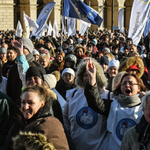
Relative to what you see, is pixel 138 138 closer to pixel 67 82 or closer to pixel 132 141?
pixel 132 141

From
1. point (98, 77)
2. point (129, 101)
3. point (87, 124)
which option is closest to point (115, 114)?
point (129, 101)

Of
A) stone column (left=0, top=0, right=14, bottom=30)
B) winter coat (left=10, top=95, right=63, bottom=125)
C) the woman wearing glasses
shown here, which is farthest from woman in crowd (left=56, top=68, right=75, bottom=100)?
stone column (left=0, top=0, right=14, bottom=30)

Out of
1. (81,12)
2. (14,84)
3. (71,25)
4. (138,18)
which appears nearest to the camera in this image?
(14,84)

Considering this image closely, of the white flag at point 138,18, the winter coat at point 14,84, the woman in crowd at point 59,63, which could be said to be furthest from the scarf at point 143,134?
the white flag at point 138,18

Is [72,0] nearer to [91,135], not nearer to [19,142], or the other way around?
[91,135]

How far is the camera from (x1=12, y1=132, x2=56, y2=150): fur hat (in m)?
2.13

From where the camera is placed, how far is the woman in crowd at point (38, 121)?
7.96ft

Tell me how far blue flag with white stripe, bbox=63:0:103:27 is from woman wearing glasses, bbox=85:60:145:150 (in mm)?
6134

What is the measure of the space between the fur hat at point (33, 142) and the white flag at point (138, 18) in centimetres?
765

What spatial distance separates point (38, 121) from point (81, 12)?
25.0 ft

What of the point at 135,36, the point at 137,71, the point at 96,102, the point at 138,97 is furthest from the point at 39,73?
the point at 135,36

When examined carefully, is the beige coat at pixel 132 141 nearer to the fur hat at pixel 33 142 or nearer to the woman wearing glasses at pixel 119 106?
the woman wearing glasses at pixel 119 106

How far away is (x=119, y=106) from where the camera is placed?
11.5 feet

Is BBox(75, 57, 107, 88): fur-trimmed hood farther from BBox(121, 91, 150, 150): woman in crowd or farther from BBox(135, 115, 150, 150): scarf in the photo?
BBox(135, 115, 150, 150): scarf
